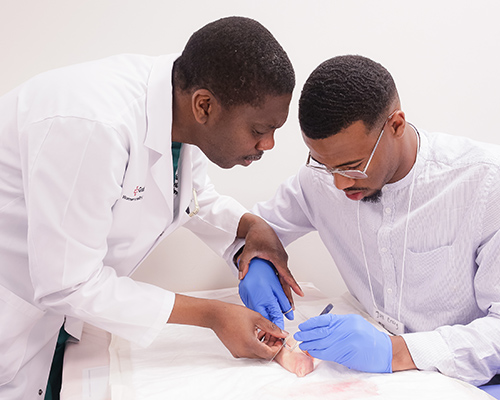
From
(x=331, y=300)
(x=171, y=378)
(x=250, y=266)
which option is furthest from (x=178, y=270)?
(x=171, y=378)

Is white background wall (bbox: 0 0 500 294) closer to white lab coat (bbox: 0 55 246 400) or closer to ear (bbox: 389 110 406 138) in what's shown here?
white lab coat (bbox: 0 55 246 400)

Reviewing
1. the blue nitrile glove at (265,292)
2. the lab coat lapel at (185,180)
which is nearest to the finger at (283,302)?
the blue nitrile glove at (265,292)

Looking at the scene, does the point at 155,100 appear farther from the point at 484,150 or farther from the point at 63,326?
the point at 484,150

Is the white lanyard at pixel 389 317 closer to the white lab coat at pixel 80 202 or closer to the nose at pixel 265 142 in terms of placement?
the nose at pixel 265 142

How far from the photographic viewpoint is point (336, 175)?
1426mm

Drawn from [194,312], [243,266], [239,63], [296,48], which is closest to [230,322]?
[194,312]

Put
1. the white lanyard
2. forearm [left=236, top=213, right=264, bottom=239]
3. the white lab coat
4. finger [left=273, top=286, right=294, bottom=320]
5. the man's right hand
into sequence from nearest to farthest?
the white lab coat < the man's right hand < the white lanyard < finger [left=273, top=286, right=294, bottom=320] < forearm [left=236, top=213, right=264, bottom=239]

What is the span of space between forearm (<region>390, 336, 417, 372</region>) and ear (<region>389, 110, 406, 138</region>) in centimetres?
56

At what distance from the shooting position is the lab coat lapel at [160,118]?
129 cm

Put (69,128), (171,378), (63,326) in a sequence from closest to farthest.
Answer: (69,128) → (171,378) → (63,326)

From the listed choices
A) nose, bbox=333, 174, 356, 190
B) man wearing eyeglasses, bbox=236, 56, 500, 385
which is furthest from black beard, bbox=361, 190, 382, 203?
nose, bbox=333, 174, 356, 190

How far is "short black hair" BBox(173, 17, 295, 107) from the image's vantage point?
1187 millimetres

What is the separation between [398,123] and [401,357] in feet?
2.04

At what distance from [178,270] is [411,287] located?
936 millimetres
